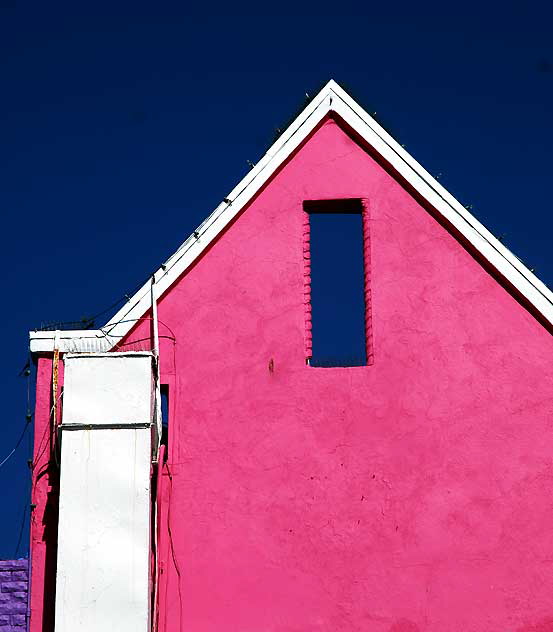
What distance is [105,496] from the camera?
1434 centimetres

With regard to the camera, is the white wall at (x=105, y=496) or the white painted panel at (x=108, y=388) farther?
the white painted panel at (x=108, y=388)

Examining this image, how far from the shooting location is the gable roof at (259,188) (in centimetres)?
1542

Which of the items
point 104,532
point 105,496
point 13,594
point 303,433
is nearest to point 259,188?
point 303,433

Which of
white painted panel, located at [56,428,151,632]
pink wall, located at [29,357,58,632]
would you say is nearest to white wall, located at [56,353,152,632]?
white painted panel, located at [56,428,151,632]

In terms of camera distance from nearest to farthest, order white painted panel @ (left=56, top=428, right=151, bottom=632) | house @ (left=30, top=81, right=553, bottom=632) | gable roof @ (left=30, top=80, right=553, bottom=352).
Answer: white painted panel @ (left=56, top=428, right=151, bottom=632) < house @ (left=30, top=81, right=553, bottom=632) < gable roof @ (left=30, top=80, right=553, bottom=352)

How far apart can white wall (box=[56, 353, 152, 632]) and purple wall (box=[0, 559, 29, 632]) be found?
0.86 metres

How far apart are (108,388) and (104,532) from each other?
5.50 ft

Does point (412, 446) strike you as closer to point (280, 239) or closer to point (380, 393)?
point (380, 393)

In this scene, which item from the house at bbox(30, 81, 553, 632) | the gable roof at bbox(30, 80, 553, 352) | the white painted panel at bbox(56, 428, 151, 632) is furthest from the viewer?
the gable roof at bbox(30, 80, 553, 352)

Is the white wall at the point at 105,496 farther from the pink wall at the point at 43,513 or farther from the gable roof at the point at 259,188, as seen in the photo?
the gable roof at the point at 259,188

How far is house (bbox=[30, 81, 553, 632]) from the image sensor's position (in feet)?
47.1

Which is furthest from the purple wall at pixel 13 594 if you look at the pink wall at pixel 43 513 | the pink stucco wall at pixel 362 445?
the pink stucco wall at pixel 362 445

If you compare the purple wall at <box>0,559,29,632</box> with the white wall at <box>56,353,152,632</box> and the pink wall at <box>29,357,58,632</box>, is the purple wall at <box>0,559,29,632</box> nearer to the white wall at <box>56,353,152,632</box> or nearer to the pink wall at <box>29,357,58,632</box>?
the pink wall at <box>29,357,58,632</box>

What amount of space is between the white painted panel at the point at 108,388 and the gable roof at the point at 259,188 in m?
0.77
